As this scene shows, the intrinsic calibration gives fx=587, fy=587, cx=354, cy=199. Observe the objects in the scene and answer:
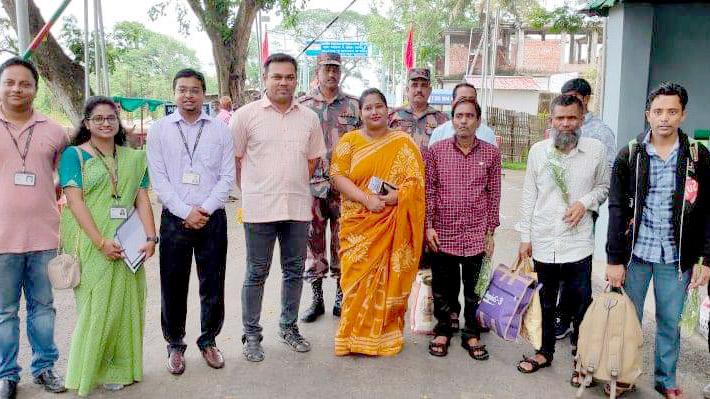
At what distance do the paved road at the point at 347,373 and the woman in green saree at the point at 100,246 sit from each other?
19 centimetres

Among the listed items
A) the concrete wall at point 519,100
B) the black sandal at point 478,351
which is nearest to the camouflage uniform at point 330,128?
the black sandal at point 478,351

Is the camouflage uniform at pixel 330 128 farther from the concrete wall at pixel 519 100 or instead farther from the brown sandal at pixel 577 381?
the concrete wall at pixel 519 100

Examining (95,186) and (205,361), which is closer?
(95,186)

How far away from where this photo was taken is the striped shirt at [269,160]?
11.9 ft

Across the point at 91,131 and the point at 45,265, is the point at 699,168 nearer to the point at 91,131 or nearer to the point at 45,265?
the point at 91,131

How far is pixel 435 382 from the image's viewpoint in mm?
3488

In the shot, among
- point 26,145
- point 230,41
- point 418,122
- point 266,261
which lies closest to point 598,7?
point 418,122

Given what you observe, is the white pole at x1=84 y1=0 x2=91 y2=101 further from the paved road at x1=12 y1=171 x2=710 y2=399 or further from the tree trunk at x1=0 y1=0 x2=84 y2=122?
the paved road at x1=12 y1=171 x2=710 y2=399

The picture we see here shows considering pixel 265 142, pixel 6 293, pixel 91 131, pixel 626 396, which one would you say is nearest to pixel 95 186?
pixel 91 131

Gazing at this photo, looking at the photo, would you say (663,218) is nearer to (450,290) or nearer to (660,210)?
(660,210)

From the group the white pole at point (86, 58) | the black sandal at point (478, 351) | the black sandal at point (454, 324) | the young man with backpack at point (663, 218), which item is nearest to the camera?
the young man with backpack at point (663, 218)

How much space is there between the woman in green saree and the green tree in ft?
30.0

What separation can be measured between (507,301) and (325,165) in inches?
62.6

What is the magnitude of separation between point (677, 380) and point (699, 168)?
Answer: 136 cm
